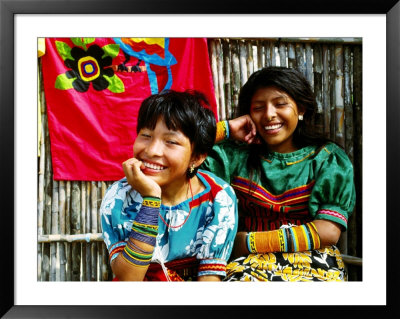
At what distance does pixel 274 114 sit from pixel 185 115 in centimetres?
38

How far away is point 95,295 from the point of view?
174 centimetres

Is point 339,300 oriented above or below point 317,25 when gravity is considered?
below

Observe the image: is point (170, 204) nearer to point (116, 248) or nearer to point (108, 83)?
point (116, 248)

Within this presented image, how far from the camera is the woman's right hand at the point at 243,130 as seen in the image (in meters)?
1.86

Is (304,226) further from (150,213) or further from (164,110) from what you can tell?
(164,110)

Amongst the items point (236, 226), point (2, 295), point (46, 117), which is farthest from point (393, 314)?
point (46, 117)

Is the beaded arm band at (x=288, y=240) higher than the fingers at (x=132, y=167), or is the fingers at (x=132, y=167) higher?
the fingers at (x=132, y=167)

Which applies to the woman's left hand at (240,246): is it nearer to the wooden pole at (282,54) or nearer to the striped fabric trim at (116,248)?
the striped fabric trim at (116,248)

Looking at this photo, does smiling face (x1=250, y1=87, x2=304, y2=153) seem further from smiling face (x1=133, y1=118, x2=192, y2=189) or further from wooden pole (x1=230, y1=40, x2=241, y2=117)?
smiling face (x1=133, y1=118, x2=192, y2=189)

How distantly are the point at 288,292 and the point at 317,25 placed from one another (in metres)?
1.09

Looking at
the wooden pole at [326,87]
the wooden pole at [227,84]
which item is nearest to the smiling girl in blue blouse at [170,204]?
the wooden pole at [227,84]

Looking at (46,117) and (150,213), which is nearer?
(150,213)

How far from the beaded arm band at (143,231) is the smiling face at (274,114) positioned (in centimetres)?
56

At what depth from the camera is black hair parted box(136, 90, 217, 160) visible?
1737 millimetres
